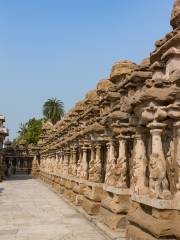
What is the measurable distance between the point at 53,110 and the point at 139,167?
61261 millimetres

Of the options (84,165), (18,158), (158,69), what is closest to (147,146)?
(158,69)

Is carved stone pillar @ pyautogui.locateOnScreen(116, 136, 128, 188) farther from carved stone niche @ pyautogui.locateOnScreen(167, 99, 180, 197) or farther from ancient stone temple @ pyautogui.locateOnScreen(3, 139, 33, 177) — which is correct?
ancient stone temple @ pyautogui.locateOnScreen(3, 139, 33, 177)

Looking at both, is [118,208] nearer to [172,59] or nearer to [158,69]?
[158,69]

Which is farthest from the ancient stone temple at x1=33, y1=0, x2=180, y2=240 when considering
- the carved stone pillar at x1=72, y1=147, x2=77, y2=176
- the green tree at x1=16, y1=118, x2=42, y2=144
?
the green tree at x1=16, y1=118, x2=42, y2=144

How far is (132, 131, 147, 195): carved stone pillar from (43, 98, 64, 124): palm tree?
59.7 m

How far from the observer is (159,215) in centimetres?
Answer: 648

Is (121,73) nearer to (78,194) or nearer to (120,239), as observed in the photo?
(120,239)

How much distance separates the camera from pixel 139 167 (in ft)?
25.2

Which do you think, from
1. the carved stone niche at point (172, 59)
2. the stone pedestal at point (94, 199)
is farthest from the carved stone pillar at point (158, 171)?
the stone pedestal at point (94, 199)

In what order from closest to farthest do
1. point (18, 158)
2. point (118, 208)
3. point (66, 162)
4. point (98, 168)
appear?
point (118, 208)
point (98, 168)
point (66, 162)
point (18, 158)

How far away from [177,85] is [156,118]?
0.71 metres

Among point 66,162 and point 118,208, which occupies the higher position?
point 66,162

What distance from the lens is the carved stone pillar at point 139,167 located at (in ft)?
24.9

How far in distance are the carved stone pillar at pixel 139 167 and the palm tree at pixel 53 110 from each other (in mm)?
59709
